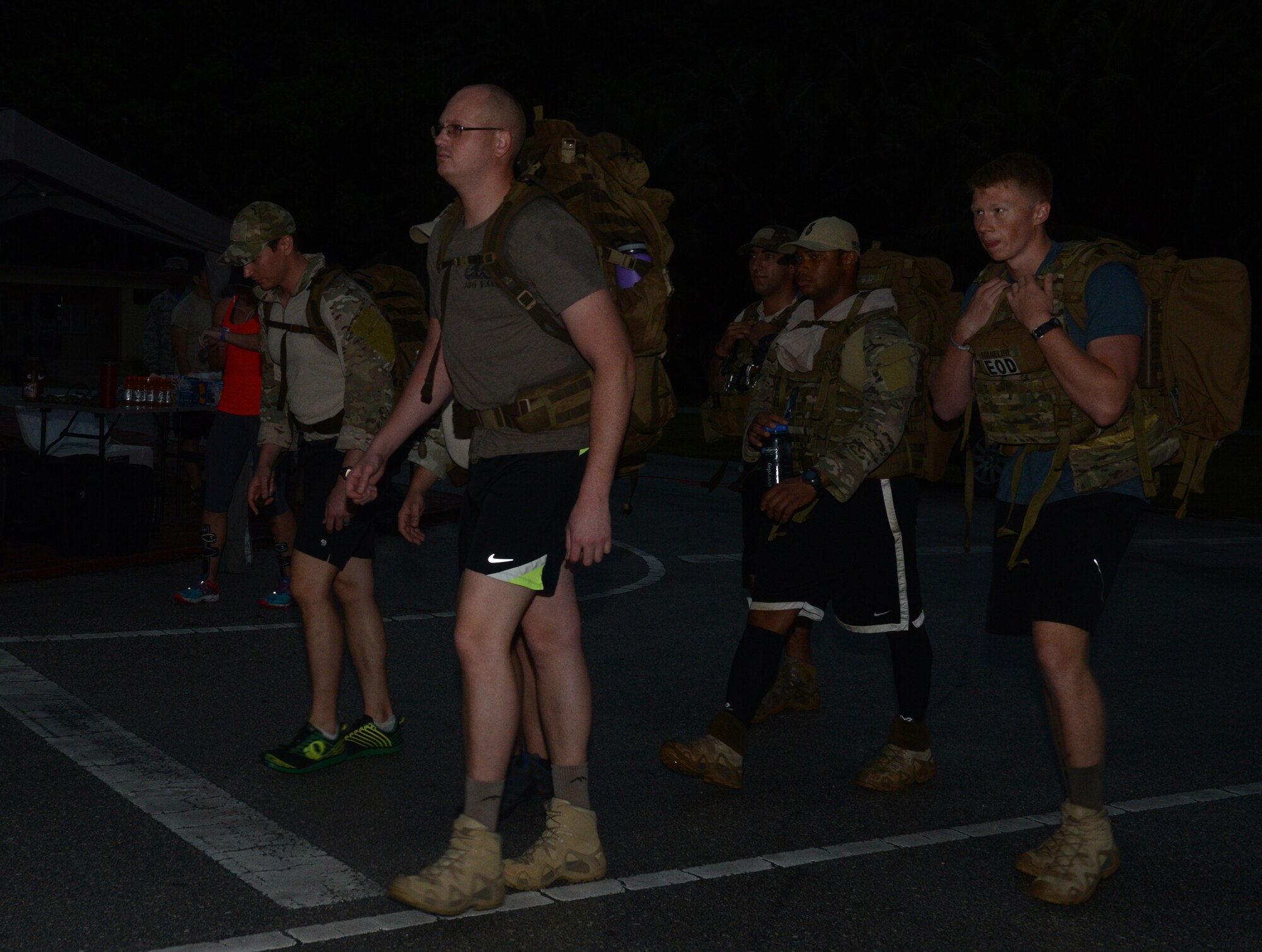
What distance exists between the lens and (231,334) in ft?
30.3

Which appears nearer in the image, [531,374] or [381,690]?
[531,374]

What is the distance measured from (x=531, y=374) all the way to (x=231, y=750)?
7.68ft

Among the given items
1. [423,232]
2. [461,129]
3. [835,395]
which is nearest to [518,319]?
[461,129]

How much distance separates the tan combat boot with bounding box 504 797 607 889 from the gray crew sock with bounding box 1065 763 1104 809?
55.9 inches

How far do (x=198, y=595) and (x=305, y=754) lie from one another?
12.2ft

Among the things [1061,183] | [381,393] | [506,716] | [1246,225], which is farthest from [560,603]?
[1246,225]

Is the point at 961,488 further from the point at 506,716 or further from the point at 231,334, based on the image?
the point at 506,716

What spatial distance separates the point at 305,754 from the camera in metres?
5.46

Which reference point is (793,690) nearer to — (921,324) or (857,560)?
(857,560)

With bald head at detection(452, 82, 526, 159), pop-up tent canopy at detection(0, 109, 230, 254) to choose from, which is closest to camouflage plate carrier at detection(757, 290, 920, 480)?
bald head at detection(452, 82, 526, 159)

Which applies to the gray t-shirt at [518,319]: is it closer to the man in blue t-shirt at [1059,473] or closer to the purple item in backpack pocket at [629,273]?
the purple item in backpack pocket at [629,273]

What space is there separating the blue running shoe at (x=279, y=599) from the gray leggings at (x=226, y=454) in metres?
0.54

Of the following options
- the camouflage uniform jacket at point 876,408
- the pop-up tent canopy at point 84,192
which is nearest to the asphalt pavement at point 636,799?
the camouflage uniform jacket at point 876,408

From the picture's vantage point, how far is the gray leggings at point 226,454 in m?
9.21
